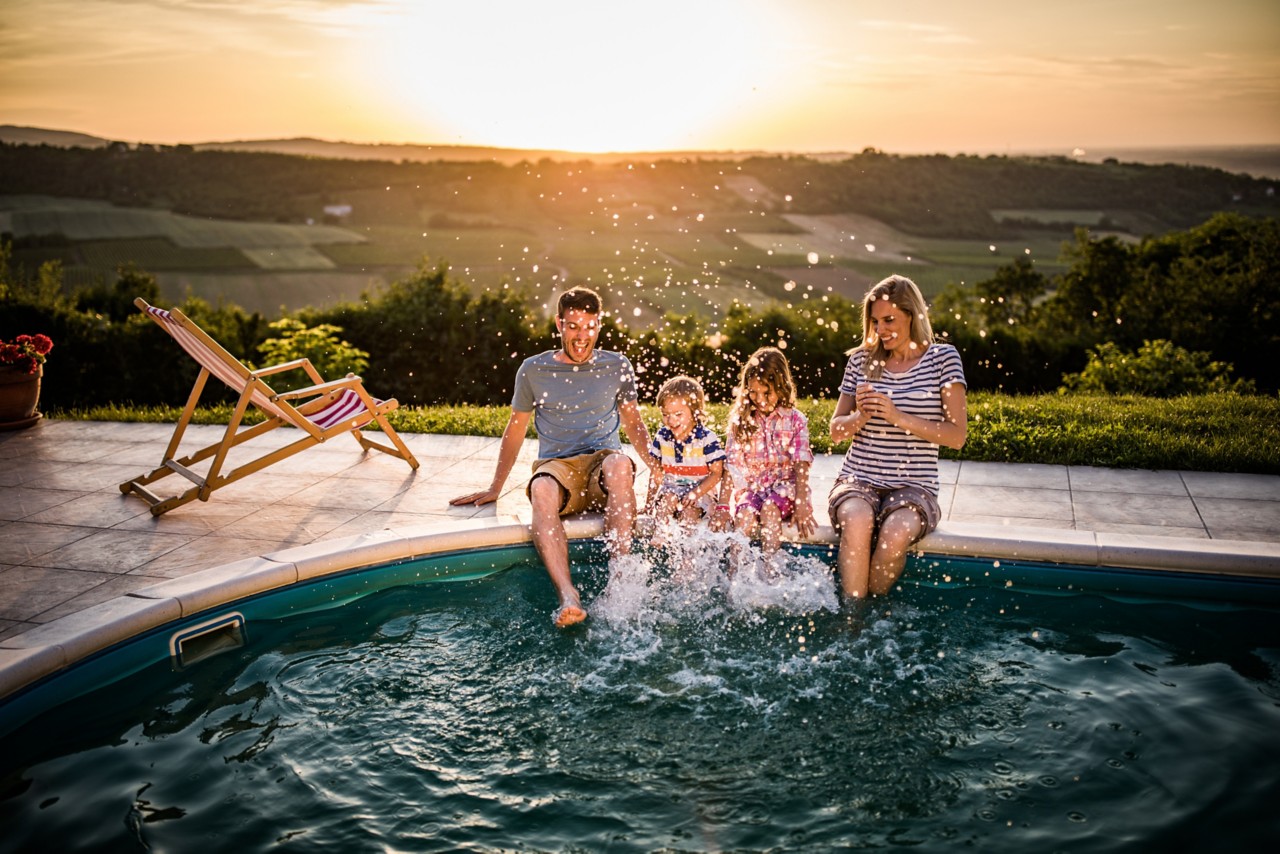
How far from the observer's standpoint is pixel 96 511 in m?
5.67

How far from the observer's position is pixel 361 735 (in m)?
3.54

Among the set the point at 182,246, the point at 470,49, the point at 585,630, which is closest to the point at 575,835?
the point at 585,630

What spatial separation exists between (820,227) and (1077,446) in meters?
24.4

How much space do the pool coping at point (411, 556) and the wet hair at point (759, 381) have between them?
655 mm

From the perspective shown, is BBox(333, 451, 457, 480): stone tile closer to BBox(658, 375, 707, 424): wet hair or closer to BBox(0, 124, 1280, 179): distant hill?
BBox(658, 375, 707, 424): wet hair

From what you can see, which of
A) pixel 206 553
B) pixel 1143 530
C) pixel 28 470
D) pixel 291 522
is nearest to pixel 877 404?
pixel 1143 530

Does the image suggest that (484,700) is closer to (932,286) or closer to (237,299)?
(237,299)

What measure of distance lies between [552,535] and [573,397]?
740 mm

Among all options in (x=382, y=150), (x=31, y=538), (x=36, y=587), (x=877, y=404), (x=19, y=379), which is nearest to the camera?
(x=877, y=404)

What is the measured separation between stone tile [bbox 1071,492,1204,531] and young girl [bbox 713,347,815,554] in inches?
62.8

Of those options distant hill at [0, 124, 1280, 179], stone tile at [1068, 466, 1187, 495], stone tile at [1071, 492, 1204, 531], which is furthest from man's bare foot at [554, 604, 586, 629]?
distant hill at [0, 124, 1280, 179]

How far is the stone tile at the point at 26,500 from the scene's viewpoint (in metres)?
5.68

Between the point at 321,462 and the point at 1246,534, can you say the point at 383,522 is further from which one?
the point at 1246,534

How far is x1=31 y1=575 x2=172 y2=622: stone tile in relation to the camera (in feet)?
13.7
